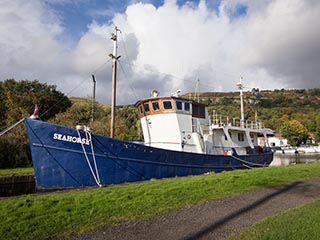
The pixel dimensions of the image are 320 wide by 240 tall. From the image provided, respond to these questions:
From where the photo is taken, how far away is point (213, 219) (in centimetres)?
652

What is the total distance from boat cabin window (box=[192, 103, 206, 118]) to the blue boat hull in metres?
4.28

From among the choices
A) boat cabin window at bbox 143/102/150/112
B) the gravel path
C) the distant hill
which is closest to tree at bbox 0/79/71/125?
boat cabin window at bbox 143/102/150/112

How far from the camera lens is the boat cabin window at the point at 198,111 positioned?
A: 59.7ft

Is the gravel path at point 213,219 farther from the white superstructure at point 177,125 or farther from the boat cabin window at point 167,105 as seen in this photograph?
the boat cabin window at point 167,105

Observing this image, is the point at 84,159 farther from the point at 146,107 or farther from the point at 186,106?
the point at 186,106

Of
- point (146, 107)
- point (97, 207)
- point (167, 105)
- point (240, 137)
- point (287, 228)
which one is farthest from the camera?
point (240, 137)

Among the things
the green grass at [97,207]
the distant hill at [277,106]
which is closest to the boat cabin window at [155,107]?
the green grass at [97,207]

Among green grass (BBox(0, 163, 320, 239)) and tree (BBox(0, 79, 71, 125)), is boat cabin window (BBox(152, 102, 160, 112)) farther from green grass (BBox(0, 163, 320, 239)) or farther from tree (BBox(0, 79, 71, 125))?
tree (BBox(0, 79, 71, 125))

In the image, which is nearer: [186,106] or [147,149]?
[147,149]

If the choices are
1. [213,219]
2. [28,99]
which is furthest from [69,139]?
[28,99]

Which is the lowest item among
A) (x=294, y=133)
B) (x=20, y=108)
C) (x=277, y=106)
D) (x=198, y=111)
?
(x=198, y=111)

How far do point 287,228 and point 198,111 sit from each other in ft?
43.9

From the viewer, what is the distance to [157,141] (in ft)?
56.4

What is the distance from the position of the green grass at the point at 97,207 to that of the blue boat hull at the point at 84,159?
124 inches
